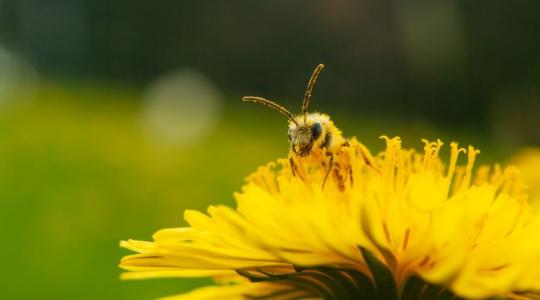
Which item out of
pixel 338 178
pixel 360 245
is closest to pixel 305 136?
pixel 338 178

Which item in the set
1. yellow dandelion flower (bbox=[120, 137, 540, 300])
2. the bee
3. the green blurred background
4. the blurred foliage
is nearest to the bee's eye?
the bee

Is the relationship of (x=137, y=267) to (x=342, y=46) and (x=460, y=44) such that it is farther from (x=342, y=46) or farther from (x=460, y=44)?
(x=342, y=46)

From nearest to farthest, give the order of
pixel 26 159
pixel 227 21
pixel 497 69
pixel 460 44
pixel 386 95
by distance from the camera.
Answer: pixel 26 159
pixel 460 44
pixel 497 69
pixel 386 95
pixel 227 21

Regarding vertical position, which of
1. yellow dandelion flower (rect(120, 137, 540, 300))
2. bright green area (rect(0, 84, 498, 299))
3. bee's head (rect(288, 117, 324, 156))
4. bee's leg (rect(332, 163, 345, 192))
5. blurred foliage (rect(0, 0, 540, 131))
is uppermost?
blurred foliage (rect(0, 0, 540, 131))

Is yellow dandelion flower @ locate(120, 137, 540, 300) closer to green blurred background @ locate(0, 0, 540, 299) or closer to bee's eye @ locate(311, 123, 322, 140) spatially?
bee's eye @ locate(311, 123, 322, 140)

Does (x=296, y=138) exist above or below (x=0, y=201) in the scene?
below

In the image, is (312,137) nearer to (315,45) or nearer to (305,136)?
(305,136)

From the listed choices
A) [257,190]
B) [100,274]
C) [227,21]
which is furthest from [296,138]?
[227,21]
